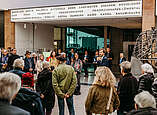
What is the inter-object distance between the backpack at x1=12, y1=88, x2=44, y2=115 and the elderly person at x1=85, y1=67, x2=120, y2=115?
2.89 feet

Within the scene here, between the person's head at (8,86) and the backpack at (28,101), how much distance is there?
1.01 meters

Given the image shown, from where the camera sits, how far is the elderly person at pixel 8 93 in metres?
2.45

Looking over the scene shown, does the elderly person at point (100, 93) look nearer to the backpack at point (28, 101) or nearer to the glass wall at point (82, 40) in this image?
the backpack at point (28, 101)

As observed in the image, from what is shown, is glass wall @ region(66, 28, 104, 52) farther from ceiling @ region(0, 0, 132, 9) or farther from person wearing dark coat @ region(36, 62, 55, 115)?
person wearing dark coat @ region(36, 62, 55, 115)

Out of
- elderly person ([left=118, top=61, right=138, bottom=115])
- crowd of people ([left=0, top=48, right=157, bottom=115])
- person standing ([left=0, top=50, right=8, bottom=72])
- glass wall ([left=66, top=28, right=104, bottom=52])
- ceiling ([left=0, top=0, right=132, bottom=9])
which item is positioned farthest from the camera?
glass wall ([left=66, top=28, right=104, bottom=52])

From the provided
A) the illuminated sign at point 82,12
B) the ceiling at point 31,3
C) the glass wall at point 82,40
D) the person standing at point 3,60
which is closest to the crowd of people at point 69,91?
the person standing at point 3,60

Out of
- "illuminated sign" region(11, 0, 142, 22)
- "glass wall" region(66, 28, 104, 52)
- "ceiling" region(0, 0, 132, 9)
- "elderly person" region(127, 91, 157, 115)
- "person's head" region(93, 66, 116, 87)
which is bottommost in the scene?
"elderly person" region(127, 91, 157, 115)

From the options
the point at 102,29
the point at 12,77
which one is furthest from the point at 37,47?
the point at 12,77

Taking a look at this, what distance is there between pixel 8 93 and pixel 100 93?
79.2 inches

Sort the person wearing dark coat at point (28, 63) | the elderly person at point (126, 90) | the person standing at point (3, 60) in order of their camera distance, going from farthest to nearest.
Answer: the person standing at point (3, 60) → the person wearing dark coat at point (28, 63) → the elderly person at point (126, 90)

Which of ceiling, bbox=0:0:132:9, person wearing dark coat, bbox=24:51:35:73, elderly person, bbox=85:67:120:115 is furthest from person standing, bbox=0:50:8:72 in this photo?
elderly person, bbox=85:67:120:115

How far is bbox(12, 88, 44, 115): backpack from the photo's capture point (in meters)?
3.75

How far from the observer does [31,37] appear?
20.8 meters

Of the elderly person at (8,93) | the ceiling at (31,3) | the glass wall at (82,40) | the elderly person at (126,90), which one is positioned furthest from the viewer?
the glass wall at (82,40)
